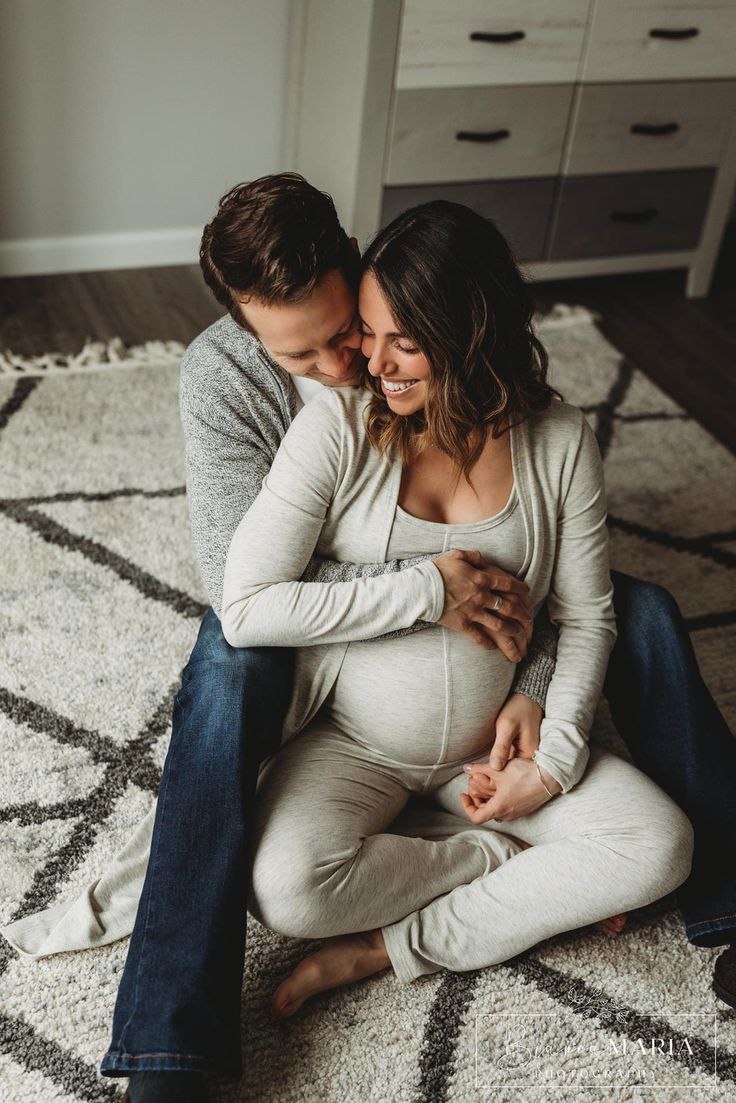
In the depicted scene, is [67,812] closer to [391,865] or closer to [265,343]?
[391,865]

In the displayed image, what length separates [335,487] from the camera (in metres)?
1.19

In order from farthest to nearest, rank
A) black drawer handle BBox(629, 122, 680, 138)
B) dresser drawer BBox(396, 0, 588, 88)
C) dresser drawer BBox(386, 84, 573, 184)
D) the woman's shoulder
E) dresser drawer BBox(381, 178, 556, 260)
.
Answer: black drawer handle BBox(629, 122, 680, 138), dresser drawer BBox(381, 178, 556, 260), dresser drawer BBox(386, 84, 573, 184), dresser drawer BBox(396, 0, 588, 88), the woman's shoulder

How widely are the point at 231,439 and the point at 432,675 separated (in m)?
0.38

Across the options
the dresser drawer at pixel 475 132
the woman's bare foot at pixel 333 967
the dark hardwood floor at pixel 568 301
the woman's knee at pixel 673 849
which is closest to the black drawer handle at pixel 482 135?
the dresser drawer at pixel 475 132

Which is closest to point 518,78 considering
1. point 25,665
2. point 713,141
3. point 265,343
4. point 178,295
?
point 713,141

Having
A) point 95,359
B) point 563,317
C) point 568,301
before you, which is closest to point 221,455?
point 95,359

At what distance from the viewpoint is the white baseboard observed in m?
2.66

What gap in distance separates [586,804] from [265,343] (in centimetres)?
62

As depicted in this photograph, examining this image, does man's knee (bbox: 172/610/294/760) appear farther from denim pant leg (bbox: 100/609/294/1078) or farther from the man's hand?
the man's hand

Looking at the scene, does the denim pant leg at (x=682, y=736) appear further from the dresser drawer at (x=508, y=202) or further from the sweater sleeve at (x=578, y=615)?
the dresser drawer at (x=508, y=202)

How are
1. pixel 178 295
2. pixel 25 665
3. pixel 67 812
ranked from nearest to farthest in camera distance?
1. pixel 67 812
2. pixel 25 665
3. pixel 178 295

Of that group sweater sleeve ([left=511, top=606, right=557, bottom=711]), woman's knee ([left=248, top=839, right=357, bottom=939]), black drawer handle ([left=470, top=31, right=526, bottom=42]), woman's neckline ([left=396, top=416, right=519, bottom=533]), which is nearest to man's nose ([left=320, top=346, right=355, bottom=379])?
woman's neckline ([left=396, top=416, right=519, bottom=533])

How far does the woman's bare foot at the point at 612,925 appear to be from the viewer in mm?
1272

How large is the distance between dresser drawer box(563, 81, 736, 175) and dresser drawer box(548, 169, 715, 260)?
34 mm
